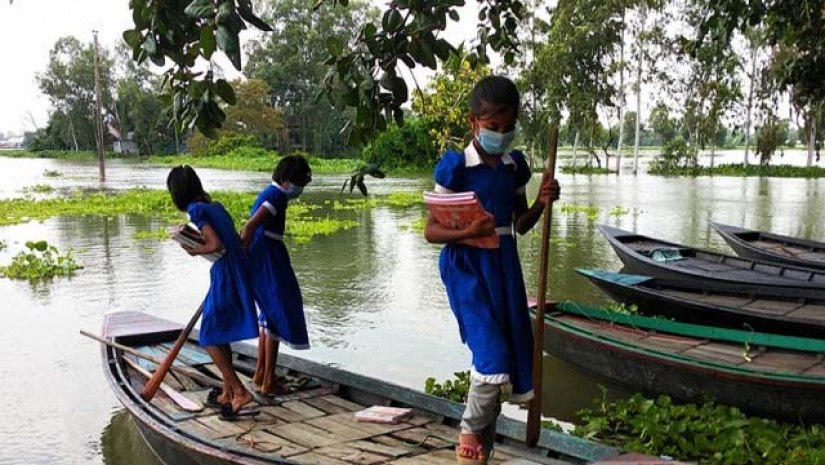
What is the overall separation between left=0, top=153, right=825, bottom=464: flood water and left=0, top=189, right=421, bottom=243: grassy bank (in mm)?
529

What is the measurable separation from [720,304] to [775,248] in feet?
12.6

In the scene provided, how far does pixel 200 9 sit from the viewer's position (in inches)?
85.4

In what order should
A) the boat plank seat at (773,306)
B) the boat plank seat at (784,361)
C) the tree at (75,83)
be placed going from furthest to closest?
1. the tree at (75,83)
2. the boat plank seat at (773,306)
3. the boat plank seat at (784,361)

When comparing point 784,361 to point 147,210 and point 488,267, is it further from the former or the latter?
point 147,210

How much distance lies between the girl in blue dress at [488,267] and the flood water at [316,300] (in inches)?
107

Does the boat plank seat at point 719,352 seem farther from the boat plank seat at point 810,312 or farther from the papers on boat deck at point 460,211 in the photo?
→ the papers on boat deck at point 460,211

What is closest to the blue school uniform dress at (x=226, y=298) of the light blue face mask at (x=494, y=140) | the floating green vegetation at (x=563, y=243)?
the light blue face mask at (x=494, y=140)

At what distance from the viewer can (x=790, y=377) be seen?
444cm

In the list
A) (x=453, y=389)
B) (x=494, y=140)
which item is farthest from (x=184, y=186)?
→ (x=453, y=389)

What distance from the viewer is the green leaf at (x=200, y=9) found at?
7.09 ft

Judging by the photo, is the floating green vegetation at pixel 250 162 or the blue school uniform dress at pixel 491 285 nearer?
the blue school uniform dress at pixel 491 285

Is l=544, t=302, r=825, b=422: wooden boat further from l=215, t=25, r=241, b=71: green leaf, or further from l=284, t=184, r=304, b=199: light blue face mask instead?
l=215, t=25, r=241, b=71: green leaf

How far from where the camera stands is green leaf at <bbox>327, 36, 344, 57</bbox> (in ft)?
9.09

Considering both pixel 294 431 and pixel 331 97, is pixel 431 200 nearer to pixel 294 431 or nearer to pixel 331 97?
pixel 331 97
